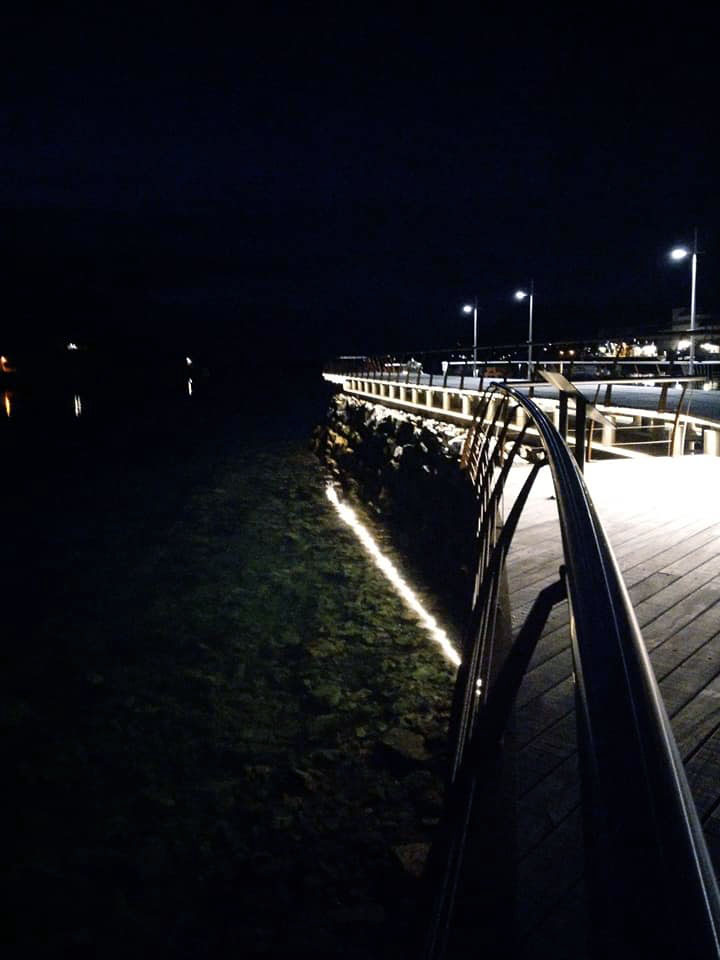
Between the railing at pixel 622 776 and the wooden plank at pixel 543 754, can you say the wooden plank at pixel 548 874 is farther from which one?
the railing at pixel 622 776

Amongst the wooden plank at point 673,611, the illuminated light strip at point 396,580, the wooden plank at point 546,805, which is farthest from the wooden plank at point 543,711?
the illuminated light strip at point 396,580

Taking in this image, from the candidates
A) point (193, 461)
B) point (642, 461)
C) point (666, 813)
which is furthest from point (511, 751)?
point (193, 461)

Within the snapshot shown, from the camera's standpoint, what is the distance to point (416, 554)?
11711mm

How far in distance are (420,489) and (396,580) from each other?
11.1 feet

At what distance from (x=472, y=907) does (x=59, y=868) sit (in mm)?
3434

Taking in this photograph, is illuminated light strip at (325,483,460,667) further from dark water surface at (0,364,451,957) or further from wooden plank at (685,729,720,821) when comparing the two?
wooden plank at (685,729,720,821)

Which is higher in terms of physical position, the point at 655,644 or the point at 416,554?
the point at 655,644

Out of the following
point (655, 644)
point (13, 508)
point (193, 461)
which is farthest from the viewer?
Result: point (193, 461)

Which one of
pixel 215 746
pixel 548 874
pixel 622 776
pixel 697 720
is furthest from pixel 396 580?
pixel 622 776

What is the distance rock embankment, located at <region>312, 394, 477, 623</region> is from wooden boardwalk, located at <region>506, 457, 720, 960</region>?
2250 millimetres

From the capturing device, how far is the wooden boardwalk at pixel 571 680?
230 centimetres

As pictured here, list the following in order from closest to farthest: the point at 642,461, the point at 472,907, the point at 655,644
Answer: the point at 472,907
the point at 655,644
the point at 642,461

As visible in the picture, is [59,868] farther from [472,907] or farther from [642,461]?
[642,461]

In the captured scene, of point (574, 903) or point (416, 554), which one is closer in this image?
point (574, 903)
